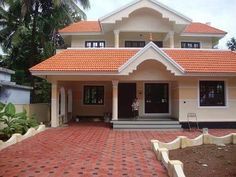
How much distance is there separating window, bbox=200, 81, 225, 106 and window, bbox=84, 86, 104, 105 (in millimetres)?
7457

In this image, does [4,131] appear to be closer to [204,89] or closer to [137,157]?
[137,157]

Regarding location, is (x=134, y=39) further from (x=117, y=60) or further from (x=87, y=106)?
(x=87, y=106)

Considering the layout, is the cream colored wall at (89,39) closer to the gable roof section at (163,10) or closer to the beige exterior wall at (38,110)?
the gable roof section at (163,10)

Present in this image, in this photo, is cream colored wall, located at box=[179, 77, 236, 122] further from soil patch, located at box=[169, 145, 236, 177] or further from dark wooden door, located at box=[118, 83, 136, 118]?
soil patch, located at box=[169, 145, 236, 177]

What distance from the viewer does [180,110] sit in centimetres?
1925

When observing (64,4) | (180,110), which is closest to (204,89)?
(180,110)

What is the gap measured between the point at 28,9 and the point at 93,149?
17.3 meters

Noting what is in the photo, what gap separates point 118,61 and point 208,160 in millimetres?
10025

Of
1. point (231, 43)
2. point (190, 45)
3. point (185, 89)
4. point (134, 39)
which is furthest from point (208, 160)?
point (231, 43)

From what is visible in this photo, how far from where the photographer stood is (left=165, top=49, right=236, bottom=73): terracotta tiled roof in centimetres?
1868

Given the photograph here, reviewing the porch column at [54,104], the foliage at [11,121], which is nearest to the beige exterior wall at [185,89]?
the porch column at [54,104]

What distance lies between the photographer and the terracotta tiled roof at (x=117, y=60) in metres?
18.6

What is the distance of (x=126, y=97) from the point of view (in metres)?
22.7

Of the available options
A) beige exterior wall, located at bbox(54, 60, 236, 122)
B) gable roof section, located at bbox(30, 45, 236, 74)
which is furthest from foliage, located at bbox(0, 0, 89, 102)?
beige exterior wall, located at bbox(54, 60, 236, 122)
